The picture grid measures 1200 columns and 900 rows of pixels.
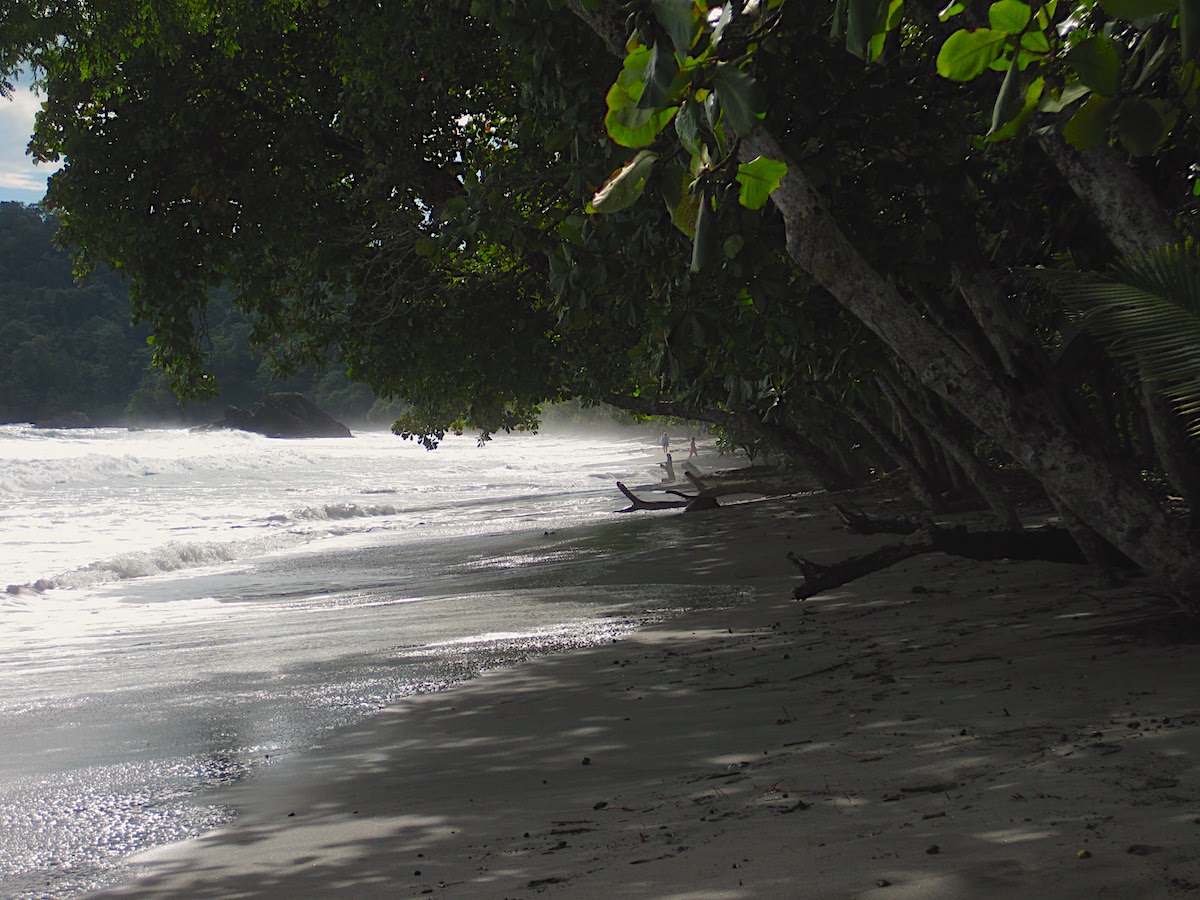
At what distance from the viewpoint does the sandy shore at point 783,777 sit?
2.67 meters

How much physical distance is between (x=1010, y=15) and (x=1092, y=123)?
37cm

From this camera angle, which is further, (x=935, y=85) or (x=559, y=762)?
(x=935, y=85)

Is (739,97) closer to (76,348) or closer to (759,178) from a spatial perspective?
(759,178)

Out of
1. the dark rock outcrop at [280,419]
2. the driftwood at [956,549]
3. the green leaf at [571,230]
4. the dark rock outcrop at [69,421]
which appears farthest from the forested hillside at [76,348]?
the green leaf at [571,230]

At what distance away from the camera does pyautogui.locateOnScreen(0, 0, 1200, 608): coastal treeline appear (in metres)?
2.30

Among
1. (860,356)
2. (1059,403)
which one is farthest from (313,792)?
(860,356)

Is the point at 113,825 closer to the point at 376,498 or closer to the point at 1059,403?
the point at 1059,403

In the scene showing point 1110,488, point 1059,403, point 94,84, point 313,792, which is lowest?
point 313,792

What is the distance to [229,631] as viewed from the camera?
898 centimetres

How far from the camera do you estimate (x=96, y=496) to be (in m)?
32.9

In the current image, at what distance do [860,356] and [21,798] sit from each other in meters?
5.29

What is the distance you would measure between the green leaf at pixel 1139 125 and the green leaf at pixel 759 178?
2.59 ft

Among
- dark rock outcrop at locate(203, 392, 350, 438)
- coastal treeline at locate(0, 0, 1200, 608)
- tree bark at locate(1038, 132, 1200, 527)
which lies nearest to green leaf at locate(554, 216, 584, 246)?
coastal treeline at locate(0, 0, 1200, 608)

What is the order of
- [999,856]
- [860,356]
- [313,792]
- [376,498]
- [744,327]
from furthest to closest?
[376,498] < [860,356] < [744,327] < [313,792] < [999,856]
